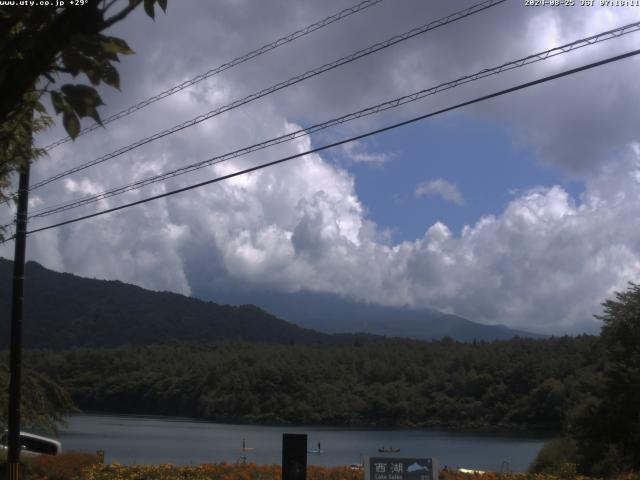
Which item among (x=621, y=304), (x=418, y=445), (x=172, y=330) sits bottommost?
(x=418, y=445)

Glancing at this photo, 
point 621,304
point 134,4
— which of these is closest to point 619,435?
point 621,304

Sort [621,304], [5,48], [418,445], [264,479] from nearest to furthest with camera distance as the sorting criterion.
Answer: [5,48] < [264,479] < [621,304] < [418,445]

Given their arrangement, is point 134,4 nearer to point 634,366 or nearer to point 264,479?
point 264,479

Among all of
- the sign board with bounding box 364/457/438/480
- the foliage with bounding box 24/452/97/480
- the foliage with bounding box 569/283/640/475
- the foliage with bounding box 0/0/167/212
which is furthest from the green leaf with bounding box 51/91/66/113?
the foliage with bounding box 569/283/640/475

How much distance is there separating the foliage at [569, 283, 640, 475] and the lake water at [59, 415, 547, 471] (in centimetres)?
1737

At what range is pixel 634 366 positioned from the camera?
78.9 feet

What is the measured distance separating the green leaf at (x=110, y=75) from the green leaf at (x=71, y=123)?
0.71ft

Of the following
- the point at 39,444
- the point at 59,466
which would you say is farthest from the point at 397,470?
the point at 39,444

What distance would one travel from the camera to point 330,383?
109688mm

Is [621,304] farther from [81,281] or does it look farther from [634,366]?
[81,281]

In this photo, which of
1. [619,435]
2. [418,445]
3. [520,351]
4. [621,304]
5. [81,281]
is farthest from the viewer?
[81,281]

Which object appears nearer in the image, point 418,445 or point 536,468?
point 536,468

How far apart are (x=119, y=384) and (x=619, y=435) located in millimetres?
84835

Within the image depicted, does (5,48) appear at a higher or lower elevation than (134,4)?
lower
